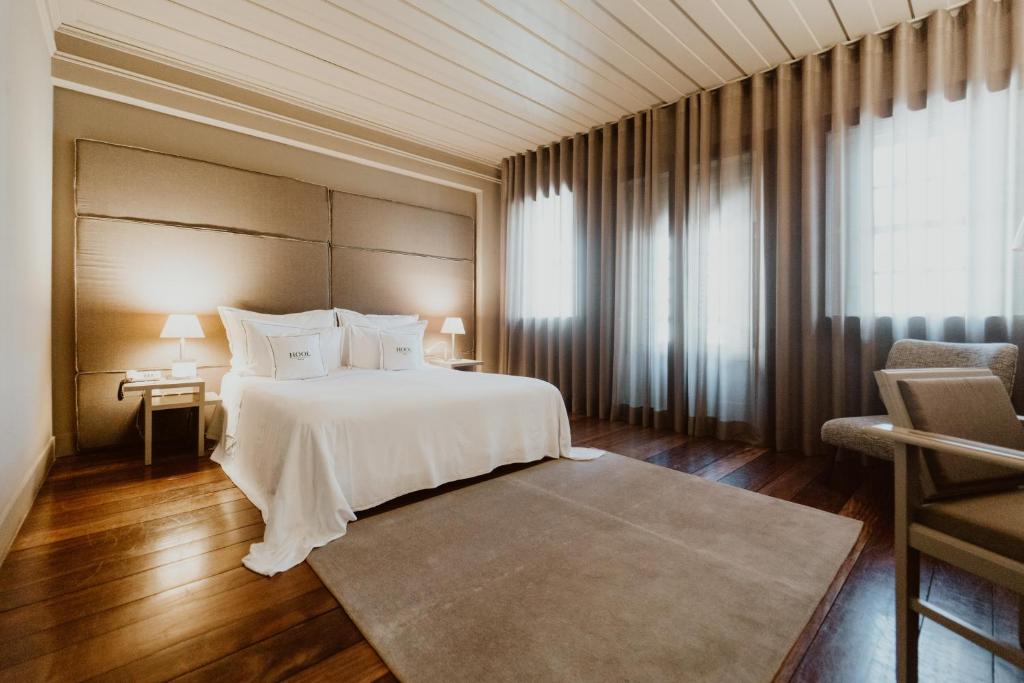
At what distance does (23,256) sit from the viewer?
7.32 feet

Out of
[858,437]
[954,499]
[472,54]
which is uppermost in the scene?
[472,54]

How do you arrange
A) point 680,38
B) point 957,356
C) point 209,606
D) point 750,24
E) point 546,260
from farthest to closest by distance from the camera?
point 546,260
point 680,38
point 750,24
point 957,356
point 209,606

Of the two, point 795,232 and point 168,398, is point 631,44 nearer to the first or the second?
point 795,232

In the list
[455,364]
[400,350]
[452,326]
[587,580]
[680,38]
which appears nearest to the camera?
[587,580]

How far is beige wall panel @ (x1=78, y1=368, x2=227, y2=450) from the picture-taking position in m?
3.12

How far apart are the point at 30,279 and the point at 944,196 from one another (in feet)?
17.2

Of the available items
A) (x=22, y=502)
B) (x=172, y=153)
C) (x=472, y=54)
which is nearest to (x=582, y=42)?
(x=472, y=54)

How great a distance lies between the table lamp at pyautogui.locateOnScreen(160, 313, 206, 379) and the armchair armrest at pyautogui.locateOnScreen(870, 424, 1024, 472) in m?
3.81

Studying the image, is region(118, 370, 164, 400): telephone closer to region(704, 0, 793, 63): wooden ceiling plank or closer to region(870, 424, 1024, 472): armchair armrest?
region(870, 424, 1024, 472): armchair armrest

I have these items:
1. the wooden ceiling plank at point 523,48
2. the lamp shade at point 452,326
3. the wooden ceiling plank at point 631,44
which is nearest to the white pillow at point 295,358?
the lamp shade at point 452,326

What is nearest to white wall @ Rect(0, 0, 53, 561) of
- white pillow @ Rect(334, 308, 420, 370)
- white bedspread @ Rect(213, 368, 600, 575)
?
white bedspread @ Rect(213, 368, 600, 575)

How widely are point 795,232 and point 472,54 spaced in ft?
8.81

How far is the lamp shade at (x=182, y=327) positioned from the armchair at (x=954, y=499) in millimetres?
3810

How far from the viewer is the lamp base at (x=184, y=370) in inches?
128
